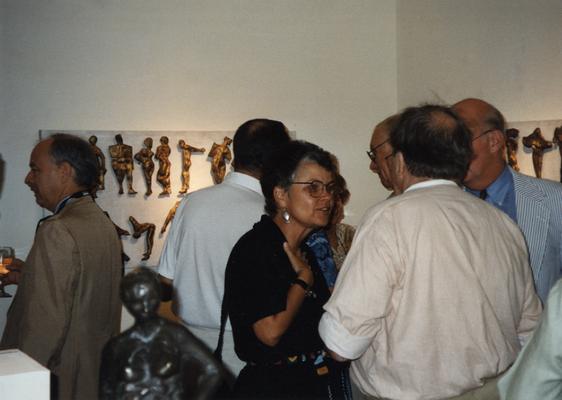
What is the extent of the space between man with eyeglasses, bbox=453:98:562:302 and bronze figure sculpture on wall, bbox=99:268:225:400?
189 centimetres

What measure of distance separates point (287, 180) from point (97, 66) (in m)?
2.85

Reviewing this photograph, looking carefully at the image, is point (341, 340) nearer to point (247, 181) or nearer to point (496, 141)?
point (247, 181)

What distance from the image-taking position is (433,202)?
1.99 meters

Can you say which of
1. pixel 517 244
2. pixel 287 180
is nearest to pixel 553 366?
pixel 517 244

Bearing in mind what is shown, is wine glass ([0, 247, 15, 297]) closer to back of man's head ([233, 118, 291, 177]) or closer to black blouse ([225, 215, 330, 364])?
back of man's head ([233, 118, 291, 177])

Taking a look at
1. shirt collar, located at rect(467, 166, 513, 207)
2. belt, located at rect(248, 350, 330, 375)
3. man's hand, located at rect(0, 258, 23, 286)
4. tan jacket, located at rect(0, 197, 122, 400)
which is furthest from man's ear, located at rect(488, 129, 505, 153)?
man's hand, located at rect(0, 258, 23, 286)

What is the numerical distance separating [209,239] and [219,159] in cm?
232

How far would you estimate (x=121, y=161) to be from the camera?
476 centimetres

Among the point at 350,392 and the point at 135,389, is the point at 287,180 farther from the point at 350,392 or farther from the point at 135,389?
the point at 135,389

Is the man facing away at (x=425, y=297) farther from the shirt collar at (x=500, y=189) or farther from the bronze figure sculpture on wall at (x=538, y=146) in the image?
the bronze figure sculpture on wall at (x=538, y=146)

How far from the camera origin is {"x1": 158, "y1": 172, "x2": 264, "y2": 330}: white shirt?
108 inches

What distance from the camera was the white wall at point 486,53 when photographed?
4156 mm

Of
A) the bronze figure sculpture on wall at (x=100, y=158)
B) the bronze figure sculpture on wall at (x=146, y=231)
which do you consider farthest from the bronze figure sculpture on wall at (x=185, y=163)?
the bronze figure sculpture on wall at (x=100, y=158)

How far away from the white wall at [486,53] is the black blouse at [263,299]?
2376 millimetres
